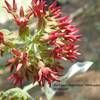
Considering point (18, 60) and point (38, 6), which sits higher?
point (38, 6)

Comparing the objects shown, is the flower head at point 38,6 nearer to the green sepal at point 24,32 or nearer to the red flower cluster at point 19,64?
the green sepal at point 24,32

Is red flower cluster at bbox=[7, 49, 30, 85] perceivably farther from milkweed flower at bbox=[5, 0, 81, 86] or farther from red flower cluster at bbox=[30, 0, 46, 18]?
red flower cluster at bbox=[30, 0, 46, 18]

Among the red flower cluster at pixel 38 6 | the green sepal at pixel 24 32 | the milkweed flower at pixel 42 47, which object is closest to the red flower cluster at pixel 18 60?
the milkweed flower at pixel 42 47

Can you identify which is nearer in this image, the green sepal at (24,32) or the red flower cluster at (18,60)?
the red flower cluster at (18,60)

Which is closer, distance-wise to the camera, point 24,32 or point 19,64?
point 19,64

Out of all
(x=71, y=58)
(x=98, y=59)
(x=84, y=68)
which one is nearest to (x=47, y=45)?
(x=71, y=58)

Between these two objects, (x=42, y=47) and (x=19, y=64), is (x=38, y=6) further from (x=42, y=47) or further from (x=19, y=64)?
(x=19, y=64)

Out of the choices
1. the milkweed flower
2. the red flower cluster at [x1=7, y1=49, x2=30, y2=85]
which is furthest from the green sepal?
the red flower cluster at [x1=7, y1=49, x2=30, y2=85]

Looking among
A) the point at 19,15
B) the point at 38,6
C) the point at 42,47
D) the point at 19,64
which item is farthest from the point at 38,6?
the point at 19,64
